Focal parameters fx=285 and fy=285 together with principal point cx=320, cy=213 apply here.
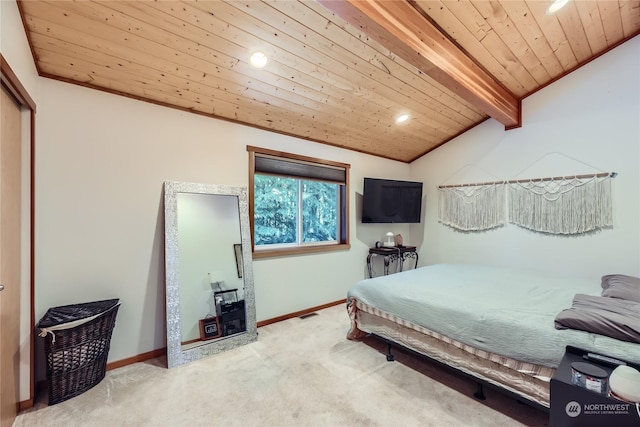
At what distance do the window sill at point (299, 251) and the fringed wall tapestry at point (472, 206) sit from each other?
5.55ft

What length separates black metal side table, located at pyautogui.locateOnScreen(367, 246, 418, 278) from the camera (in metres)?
4.16

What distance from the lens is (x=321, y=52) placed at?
2.34m

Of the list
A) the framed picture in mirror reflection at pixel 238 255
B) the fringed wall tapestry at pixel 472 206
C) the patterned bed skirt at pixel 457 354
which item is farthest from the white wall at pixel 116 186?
the fringed wall tapestry at pixel 472 206

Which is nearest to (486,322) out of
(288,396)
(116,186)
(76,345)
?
(288,396)

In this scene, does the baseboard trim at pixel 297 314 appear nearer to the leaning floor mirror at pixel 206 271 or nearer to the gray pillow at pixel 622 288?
the leaning floor mirror at pixel 206 271

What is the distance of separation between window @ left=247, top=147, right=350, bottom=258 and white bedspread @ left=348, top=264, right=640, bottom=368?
1232 mm

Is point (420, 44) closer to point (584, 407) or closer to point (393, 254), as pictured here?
point (584, 407)

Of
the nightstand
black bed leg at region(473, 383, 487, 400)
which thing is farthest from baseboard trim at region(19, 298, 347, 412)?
the nightstand

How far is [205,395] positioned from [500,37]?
147 inches

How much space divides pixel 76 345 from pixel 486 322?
2.68 metres

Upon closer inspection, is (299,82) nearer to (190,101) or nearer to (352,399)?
(190,101)

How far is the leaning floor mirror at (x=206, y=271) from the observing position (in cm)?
244

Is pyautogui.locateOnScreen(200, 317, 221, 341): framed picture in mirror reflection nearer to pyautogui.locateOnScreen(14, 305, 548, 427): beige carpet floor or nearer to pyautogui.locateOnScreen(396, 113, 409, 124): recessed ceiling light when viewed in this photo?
pyautogui.locateOnScreen(14, 305, 548, 427): beige carpet floor

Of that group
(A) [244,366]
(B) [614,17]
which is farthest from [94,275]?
(B) [614,17]
